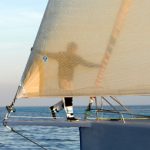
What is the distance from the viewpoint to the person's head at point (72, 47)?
35.1 ft

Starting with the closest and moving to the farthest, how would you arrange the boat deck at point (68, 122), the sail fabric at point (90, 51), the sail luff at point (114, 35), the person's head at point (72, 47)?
the sail fabric at point (90, 51) → the sail luff at point (114, 35) → the person's head at point (72, 47) → the boat deck at point (68, 122)

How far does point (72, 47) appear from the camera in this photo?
35.1ft

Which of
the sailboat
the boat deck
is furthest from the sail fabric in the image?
the boat deck

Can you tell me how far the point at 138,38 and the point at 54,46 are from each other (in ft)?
4.46

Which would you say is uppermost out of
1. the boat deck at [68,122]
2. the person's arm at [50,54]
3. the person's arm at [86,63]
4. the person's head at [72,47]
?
the person's head at [72,47]

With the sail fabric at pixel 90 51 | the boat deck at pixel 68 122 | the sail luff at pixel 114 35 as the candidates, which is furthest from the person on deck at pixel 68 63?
the boat deck at pixel 68 122

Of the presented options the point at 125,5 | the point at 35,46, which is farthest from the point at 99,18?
the point at 35,46

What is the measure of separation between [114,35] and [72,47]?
27.5 inches

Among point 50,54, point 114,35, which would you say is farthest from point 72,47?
point 114,35

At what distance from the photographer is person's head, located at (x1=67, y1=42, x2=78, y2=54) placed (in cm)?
1070

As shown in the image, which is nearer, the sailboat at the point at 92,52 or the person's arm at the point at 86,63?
the sailboat at the point at 92,52

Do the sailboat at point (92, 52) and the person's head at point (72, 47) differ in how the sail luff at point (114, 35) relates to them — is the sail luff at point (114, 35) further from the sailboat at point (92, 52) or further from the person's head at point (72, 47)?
the person's head at point (72, 47)

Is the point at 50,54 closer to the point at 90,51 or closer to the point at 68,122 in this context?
the point at 90,51

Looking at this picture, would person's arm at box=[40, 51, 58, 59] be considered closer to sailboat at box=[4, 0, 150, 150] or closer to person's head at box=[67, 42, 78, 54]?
sailboat at box=[4, 0, 150, 150]
